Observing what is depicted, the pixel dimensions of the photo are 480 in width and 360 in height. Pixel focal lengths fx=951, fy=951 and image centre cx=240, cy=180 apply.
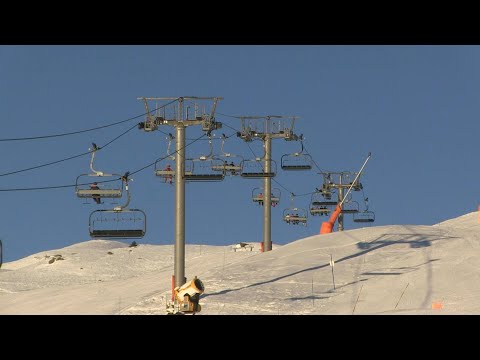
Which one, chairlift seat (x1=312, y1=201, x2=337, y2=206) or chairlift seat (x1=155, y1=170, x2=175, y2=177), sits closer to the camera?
chairlift seat (x1=155, y1=170, x2=175, y2=177)

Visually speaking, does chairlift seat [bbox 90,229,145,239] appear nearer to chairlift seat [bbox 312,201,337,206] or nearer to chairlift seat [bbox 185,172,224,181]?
chairlift seat [bbox 185,172,224,181]

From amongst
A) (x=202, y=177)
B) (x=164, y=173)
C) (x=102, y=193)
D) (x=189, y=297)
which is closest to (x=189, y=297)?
(x=189, y=297)

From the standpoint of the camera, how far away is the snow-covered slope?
3519cm

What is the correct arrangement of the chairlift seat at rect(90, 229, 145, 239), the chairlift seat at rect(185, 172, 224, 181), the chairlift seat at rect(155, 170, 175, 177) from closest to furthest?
the chairlift seat at rect(90, 229, 145, 239)
the chairlift seat at rect(185, 172, 224, 181)
the chairlift seat at rect(155, 170, 175, 177)

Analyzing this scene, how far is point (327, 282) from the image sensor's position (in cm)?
4034

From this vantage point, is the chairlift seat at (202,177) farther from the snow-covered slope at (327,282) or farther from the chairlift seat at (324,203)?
the chairlift seat at (324,203)

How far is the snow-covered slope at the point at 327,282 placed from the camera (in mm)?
35188

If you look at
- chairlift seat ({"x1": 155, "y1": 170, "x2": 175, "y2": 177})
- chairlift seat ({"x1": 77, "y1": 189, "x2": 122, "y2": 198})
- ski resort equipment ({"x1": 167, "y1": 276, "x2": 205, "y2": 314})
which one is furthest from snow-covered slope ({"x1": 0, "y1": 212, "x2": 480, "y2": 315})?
chairlift seat ({"x1": 77, "y1": 189, "x2": 122, "y2": 198})

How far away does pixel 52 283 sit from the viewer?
6094 centimetres

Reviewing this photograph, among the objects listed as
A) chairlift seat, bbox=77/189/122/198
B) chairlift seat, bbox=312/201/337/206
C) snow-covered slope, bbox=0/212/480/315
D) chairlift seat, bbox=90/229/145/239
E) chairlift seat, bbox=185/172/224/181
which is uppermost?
chairlift seat, bbox=185/172/224/181

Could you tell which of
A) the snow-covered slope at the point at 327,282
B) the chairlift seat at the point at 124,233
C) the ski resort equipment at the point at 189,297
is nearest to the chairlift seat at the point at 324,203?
the snow-covered slope at the point at 327,282

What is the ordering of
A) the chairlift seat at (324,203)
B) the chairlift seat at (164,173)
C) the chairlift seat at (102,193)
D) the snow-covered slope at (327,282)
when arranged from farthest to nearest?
1. the chairlift seat at (324,203)
2. the chairlift seat at (164,173)
3. the snow-covered slope at (327,282)
4. the chairlift seat at (102,193)
